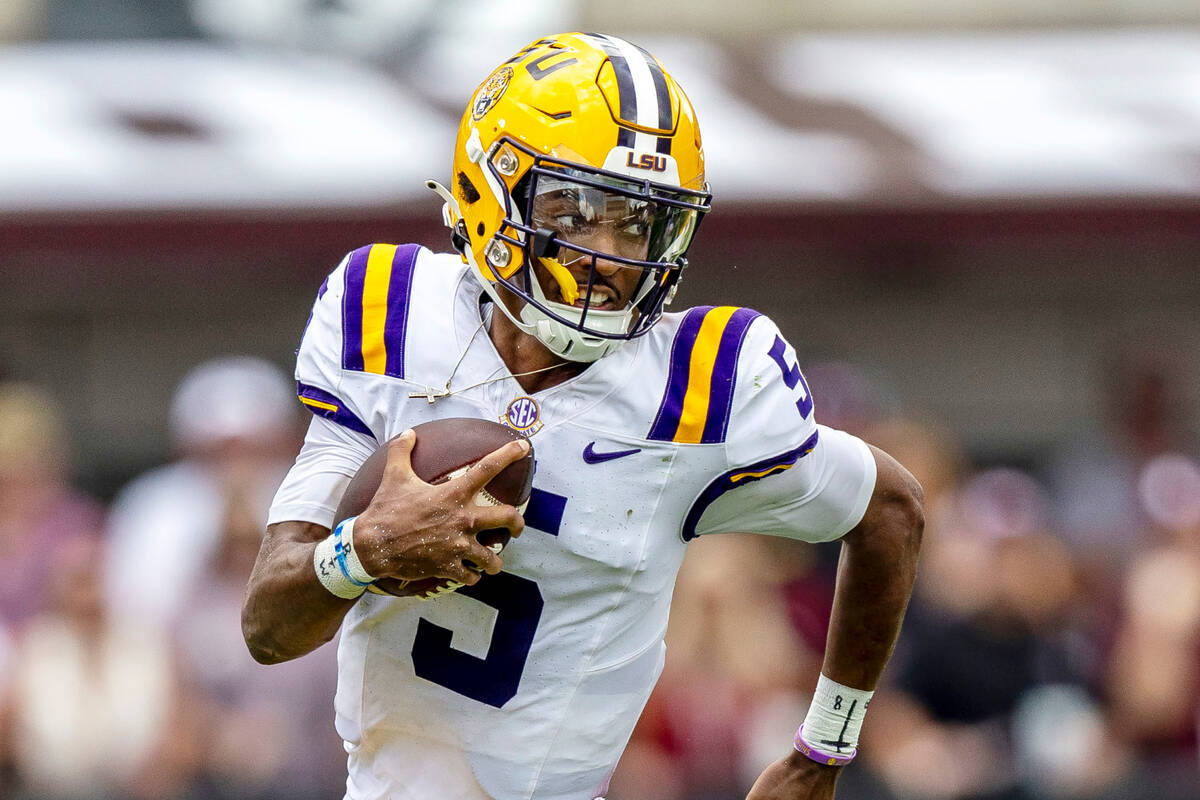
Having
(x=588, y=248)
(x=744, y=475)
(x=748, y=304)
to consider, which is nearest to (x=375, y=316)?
(x=588, y=248)

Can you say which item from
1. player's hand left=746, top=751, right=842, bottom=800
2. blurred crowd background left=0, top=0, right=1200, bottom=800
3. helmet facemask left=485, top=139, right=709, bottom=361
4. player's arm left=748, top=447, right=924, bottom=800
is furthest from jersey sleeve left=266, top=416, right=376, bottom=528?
blurred crowd background left=0, top=0, right=1200, bottom=800

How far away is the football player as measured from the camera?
2711 millimetres

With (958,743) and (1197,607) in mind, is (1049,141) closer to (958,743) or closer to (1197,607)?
(1197,607)

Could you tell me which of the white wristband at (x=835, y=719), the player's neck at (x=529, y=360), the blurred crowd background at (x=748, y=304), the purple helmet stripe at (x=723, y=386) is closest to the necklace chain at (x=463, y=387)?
the player's neck at (x=529, y=360)

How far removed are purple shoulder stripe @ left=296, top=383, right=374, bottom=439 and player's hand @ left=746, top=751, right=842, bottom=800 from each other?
1.02 metres

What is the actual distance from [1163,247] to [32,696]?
5.58 metres

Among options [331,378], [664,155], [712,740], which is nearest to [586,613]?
[331,378]

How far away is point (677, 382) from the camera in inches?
108

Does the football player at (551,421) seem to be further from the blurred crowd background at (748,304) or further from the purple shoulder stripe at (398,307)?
the blurred crowd background at (748,304)

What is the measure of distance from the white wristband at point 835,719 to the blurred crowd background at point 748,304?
75.4 inches

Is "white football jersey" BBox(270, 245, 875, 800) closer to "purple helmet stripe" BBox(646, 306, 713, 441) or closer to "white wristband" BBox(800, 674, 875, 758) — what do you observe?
"purple helmet stripe" BBox(646, 306, 713, 441)

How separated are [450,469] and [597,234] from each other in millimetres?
460

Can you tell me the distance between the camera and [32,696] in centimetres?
539

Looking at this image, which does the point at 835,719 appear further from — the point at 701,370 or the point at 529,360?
the point at 529,360
